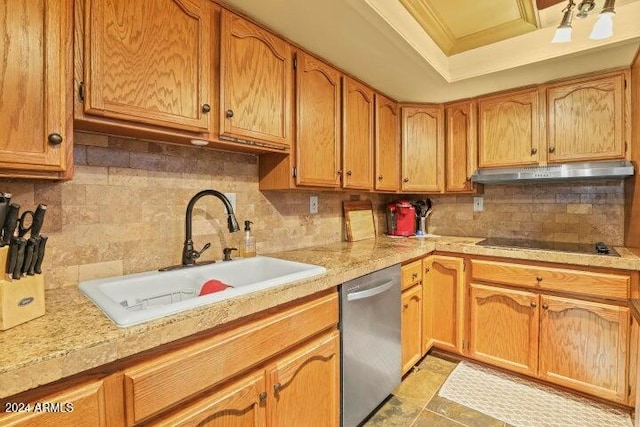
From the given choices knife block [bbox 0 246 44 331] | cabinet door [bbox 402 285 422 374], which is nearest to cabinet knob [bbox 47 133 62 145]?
knife block [bbox 0 246 44 331]

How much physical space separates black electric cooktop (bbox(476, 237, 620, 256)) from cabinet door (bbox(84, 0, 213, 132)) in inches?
81.2

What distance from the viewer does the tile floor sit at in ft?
5.42

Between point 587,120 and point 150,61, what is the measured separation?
8.34ft

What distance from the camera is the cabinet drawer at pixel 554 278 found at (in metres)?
1.71

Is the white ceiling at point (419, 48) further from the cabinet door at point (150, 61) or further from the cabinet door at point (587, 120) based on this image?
the cabinet door at point (150, 61)

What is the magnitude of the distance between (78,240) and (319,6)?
54.7 inches

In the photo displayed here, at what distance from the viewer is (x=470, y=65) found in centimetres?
211

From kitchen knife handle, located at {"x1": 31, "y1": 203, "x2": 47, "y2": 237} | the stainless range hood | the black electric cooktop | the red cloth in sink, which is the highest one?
the stainless range hood

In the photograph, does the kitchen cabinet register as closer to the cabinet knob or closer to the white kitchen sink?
the cabinet knob

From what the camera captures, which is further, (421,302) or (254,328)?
(421,302)

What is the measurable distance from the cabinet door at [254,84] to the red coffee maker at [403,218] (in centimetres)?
143

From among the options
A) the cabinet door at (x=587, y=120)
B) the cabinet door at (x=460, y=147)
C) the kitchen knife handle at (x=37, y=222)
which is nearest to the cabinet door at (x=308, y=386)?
the kitchen knife handle at (x=37, y=222)

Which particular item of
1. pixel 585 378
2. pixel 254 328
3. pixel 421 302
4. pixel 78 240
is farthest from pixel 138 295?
pixel 585 378

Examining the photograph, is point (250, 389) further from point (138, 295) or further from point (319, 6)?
point (319, 6)
